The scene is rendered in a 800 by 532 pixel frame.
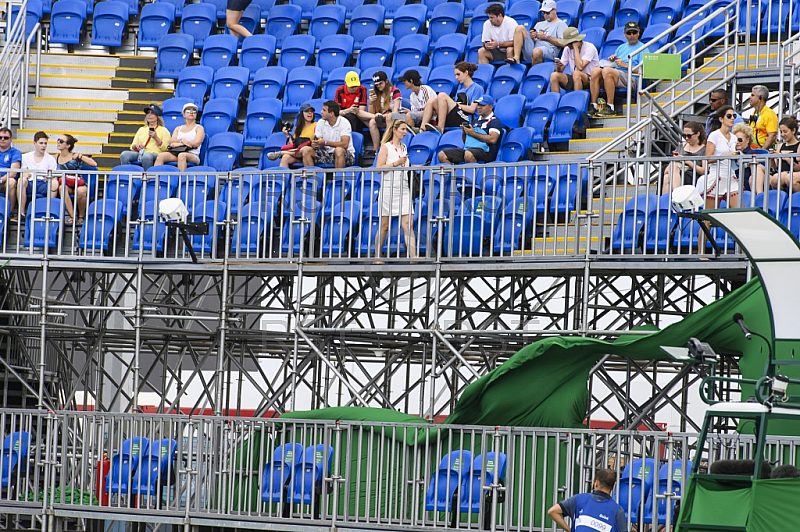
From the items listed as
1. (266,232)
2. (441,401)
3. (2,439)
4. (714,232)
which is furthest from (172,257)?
(441,401)

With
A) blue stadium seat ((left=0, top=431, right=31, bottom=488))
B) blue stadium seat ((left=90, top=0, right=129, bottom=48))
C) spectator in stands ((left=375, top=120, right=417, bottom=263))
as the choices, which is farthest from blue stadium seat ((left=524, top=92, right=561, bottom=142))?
blue stadium seat ((left=90, top=0, right=129, bottom=48))

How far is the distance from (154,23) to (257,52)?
6.70 feet

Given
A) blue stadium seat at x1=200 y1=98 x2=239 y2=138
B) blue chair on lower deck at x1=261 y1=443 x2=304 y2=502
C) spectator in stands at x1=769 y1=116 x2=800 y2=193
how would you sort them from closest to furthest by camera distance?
blue chair on lower deck at x1=261 y1=443 x2=304 y2=502 < spectator in stands at x1=769 y1=116 x2=800 y2=193 < blue stadium seat at x1=200 y1=98 x2=239 y2=138

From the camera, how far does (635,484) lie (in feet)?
42.5

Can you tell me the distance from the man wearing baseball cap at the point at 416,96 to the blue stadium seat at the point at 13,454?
6.51 meters

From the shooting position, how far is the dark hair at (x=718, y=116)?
16.1 metres

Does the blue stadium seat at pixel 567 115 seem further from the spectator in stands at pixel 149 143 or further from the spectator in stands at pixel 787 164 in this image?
the spectator in stands at pixel 149 143

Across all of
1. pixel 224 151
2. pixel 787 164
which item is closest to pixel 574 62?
pixel 224 151

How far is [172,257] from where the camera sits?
56.0 feet

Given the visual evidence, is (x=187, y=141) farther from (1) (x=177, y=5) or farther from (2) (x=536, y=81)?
(1) (x=177, y=5)

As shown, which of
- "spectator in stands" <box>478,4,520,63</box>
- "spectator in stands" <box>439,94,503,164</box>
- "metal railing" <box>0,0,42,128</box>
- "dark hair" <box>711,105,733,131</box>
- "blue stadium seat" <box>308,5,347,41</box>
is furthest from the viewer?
"blue stadium seat" <box>308,5,347,41</box>

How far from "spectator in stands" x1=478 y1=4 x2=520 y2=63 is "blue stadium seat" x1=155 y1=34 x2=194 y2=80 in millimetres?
5275

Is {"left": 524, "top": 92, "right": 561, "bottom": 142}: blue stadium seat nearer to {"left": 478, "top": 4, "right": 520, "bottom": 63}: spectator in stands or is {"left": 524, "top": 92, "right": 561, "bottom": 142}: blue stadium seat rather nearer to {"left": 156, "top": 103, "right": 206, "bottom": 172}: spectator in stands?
{"left": 478, "top": 4, "right": 520, "bottom": 63}: spectator in stands

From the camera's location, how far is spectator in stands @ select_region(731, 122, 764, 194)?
14562mm
